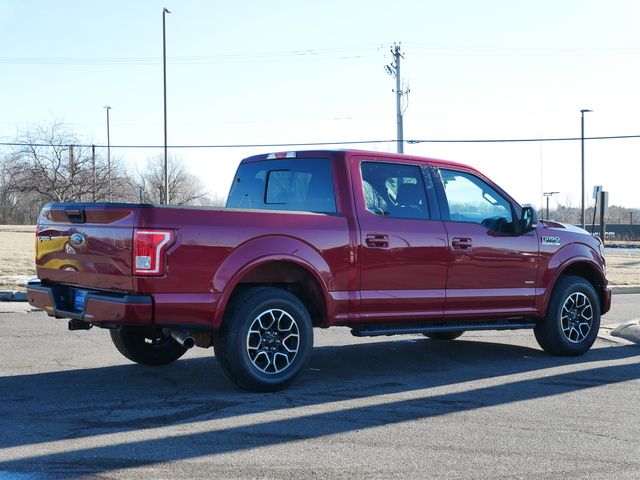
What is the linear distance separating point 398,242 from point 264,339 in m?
1.59

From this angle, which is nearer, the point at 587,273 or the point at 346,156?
the point at 346,156

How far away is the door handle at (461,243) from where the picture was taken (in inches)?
305

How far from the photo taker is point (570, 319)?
884 centimetres

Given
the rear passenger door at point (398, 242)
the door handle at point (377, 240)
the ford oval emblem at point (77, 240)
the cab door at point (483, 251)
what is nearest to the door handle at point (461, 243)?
the cab door at point (483, 251)

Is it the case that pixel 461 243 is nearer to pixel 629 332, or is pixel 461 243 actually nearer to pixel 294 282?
pixel 294 282

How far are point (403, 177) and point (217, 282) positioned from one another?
2.39 m

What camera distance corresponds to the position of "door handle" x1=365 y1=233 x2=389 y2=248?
712cm

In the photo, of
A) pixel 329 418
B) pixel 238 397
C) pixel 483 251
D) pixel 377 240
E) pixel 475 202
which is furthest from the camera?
pixel 475 202

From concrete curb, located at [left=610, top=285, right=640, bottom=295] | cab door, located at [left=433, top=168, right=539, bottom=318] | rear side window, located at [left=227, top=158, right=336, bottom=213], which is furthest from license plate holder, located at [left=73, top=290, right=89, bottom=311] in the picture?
concrete curb, located at [left=610, top=285, right=640, bottom=295]

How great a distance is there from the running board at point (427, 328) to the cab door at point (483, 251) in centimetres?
11

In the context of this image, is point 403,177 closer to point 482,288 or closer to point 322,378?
point 482,288

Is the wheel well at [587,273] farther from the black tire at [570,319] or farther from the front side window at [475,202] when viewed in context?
the front side window at [475,202]

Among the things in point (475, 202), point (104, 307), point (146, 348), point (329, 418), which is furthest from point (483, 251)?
point (104, 307)

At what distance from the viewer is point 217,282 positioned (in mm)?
6230
